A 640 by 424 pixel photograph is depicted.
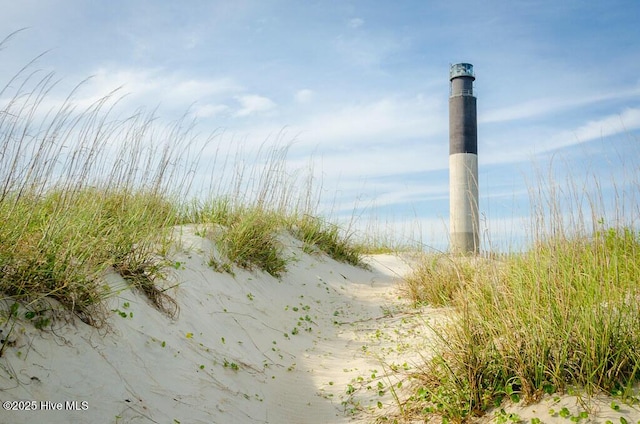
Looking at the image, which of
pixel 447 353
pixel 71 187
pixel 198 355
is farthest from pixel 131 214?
pixel 447 353

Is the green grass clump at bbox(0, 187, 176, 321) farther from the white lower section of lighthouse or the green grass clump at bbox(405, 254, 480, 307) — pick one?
the white lower section of lighthouse

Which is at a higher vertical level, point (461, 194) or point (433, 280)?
point (461, 194)

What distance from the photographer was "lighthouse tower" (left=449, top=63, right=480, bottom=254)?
40.3 feet

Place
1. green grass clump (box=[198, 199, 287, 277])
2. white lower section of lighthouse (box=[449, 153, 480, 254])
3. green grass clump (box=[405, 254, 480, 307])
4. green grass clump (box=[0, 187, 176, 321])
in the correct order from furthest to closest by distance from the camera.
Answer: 1. white lower section of lighthouse (box=[449, 153, 480, 254])
2. green grass clump (box=[198, 199, 287, 277])
3. green grass clump (box=[405, 254, 480, 307])
4. green grass clump (box=[0, 187, 176, 321])

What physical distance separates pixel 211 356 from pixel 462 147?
10155 millimetres

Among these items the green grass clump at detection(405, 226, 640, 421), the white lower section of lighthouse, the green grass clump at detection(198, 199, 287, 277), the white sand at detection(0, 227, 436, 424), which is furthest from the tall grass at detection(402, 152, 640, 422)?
the white lower section of lighthouse

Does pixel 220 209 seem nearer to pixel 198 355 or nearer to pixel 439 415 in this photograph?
pixel 198 355

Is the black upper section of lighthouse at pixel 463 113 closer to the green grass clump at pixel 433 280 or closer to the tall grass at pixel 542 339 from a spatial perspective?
the green grass clump at pixel 433 280

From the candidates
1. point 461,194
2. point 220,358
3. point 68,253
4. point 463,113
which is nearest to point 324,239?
point 220,358

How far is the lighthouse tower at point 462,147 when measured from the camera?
40.3ft

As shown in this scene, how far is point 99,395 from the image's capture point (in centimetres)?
262

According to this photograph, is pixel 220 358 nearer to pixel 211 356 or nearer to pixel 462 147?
pixel 211 356

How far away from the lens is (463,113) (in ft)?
41.0

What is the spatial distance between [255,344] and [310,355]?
57cm
